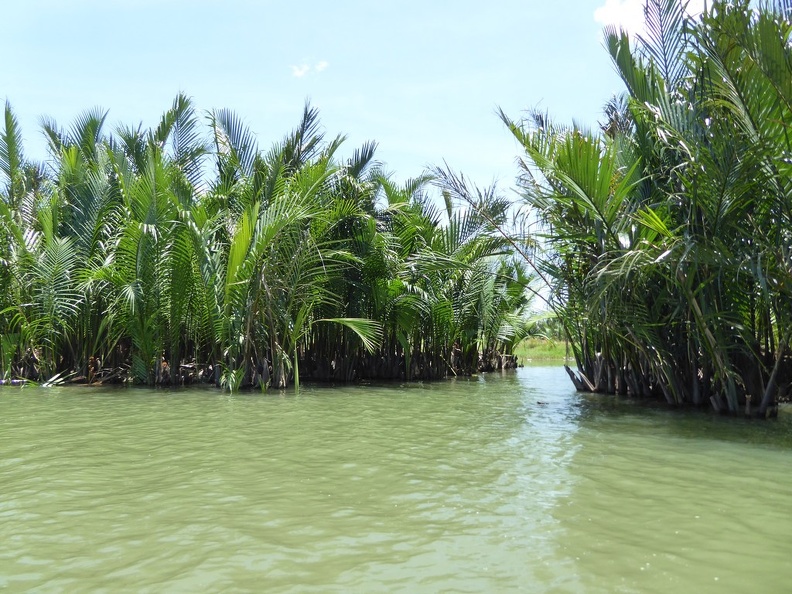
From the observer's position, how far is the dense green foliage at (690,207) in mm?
5457

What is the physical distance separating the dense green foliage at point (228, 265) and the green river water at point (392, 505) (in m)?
3.35

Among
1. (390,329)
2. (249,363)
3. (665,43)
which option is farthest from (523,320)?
(665,43)

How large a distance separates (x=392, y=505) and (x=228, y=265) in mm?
6279

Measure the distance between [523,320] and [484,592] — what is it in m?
13.8

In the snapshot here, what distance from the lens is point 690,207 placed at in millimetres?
6684

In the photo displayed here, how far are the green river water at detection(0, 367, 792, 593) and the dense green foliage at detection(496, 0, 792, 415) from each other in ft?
3.60

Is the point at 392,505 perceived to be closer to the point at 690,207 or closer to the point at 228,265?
the point at 690,207

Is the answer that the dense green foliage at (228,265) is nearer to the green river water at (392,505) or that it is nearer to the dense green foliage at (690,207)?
the dense green foliage at (690,207)

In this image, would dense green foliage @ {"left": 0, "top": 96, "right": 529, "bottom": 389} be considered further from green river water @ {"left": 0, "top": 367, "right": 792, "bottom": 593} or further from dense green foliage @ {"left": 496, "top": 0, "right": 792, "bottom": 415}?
green river water @ {"left": 0, "top": 367, "right": 792, "bottom": 593}

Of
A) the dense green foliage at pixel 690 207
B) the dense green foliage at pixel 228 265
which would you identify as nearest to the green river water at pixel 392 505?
the dense green foliage at pixel 690 207

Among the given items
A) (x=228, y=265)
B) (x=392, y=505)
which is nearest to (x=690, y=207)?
(x=392, y=505)

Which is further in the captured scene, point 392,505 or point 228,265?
point 228,265

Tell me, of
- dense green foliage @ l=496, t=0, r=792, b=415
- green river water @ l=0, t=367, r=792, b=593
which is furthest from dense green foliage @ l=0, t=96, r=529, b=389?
green river water @ l=0, t=367, r=792, b=593

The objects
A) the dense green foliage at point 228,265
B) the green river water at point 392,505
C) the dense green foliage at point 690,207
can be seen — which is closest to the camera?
A: the green river water at point 392,505
